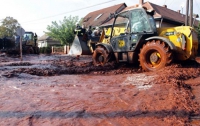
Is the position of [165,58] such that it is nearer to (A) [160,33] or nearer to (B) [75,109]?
(A) [160,33]

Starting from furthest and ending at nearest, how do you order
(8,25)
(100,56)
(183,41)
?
(8,25) → (100,56) → (183,41)

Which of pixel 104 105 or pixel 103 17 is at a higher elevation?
pixel 103 17

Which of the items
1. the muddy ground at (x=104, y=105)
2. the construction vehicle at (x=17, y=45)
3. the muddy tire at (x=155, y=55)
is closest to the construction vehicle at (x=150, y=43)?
the muddy tire at (x=155, y=55)

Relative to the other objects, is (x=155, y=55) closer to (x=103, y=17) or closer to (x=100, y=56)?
(x=100, y=56)

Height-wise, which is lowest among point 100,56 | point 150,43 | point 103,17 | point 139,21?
point 100,56

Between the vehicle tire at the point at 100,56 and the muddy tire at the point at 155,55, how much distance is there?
1.96 meters

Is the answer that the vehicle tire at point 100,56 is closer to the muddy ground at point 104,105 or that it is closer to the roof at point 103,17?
the muddy ground at point 104,105

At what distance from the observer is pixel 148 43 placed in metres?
7.60

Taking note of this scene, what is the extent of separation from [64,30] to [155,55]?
25.6m

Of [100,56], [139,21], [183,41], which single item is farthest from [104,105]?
[100,56]

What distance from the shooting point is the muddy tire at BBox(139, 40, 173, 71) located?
23.1 ft

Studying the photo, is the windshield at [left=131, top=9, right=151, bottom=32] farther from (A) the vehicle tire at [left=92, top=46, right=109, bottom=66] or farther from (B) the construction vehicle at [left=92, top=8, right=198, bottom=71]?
(A) the vehicle tire at [left=92, top=46, right=109, bottom=66]

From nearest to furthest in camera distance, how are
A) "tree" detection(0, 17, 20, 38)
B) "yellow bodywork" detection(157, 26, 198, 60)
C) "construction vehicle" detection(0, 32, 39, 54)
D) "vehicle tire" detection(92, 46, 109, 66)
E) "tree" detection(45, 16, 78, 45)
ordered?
"yellow bodywork" detection(157, 26, 198, 60) < "vehicle tire" detection(92, 46, 109, 66) < "construction vehicle" detection(0, 32, 39, 54) < "tree" detection(45, 16, 78, 45) < "tree" detection(0, 17, 20, 38)

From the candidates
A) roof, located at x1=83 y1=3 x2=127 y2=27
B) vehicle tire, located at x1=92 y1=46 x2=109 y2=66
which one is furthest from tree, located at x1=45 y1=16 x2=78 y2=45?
vehicle tire, located at x1=92 y1=46 x2=109 y2=66
